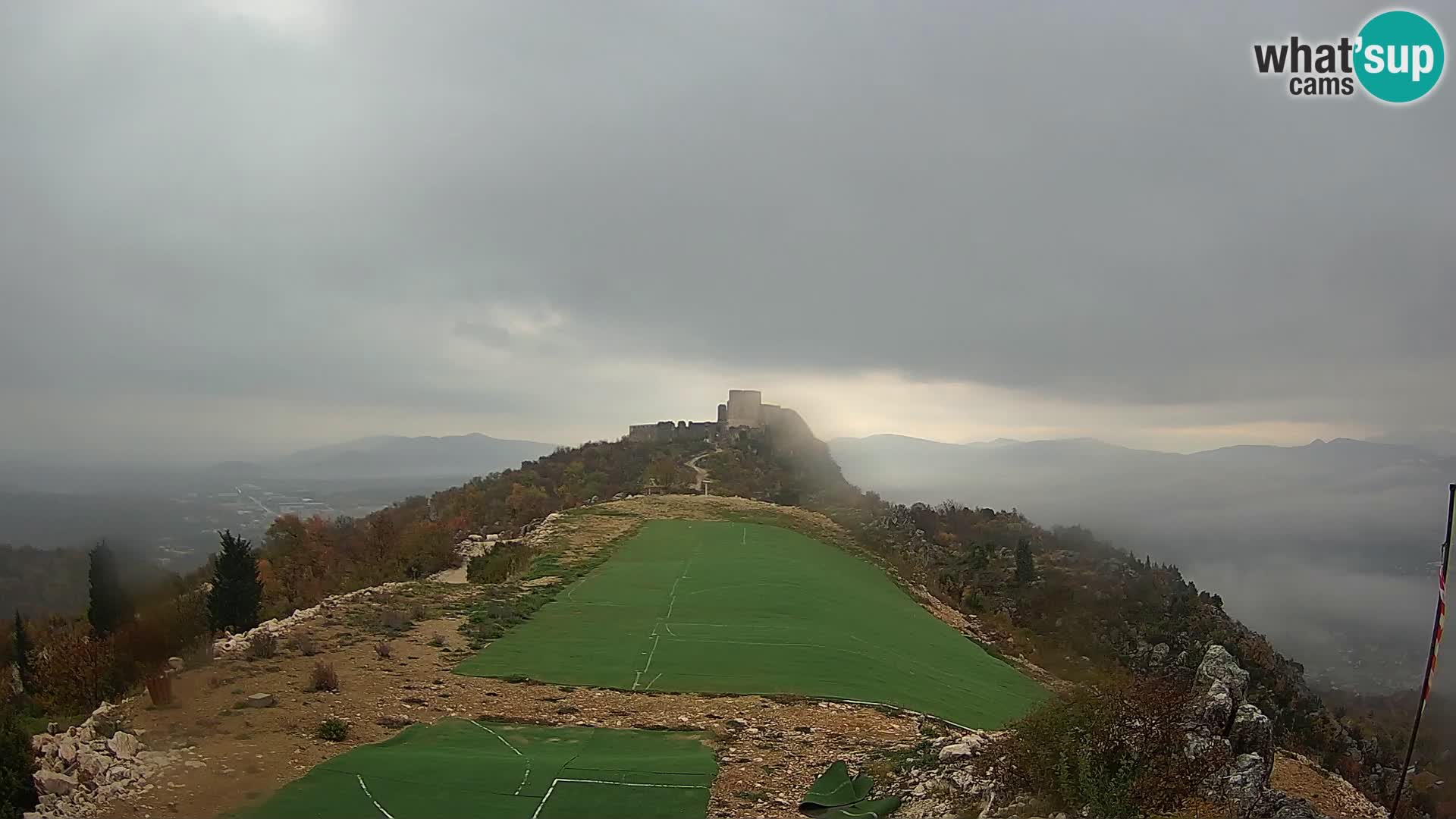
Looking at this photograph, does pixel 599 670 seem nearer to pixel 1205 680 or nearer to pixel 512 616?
pixel 512 616

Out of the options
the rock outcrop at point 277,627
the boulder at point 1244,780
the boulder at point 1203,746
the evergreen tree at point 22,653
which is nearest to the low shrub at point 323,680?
the rock outcrop at point 277,627

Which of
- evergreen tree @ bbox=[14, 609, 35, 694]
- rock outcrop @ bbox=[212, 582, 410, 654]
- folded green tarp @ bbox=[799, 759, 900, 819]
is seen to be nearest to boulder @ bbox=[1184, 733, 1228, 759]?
folded green tarp @ bbox=[799, 759, 900, 819]

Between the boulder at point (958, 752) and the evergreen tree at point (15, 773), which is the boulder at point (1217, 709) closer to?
the boulder at point (958, 752)

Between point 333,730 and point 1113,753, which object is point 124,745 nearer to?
point 333,730

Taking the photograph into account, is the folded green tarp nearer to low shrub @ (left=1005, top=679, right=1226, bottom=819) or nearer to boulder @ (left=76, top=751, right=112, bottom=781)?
low shrub @ (left=1005, top=679, right=1226, bottom=819)

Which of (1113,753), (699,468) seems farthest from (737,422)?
(1113,753)

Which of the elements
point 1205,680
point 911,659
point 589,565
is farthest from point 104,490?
point 1205,680
